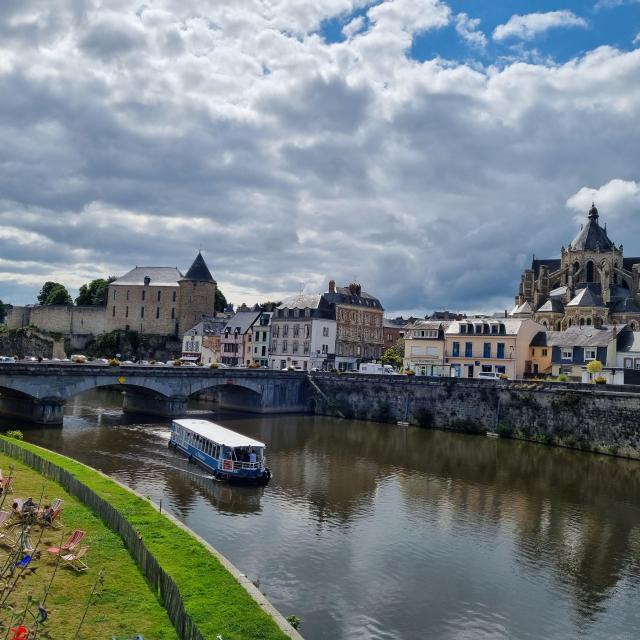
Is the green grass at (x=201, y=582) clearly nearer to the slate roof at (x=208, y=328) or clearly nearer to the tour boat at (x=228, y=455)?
the tour boat at (x=228, y=455)

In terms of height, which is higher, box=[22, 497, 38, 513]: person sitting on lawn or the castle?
the castle

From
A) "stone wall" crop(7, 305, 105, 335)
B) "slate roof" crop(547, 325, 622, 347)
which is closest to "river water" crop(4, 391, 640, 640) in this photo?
"slate roof" crop(547, 325, 622, 347)

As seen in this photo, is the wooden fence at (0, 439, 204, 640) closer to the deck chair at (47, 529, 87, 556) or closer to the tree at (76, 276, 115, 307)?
the deck chair at (47, 529, 87, 556)

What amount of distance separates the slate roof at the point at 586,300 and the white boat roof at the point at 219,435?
5843 centimetres

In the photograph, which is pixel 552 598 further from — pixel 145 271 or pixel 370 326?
pixel 145 271

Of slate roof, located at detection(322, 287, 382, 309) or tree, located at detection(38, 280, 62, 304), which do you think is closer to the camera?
slate roof, located at detection(322, 287, 382, 309)

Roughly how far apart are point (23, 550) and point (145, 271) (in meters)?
106

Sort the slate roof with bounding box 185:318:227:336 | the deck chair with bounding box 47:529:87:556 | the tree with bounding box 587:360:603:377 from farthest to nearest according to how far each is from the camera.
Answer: the slate roof with bounding box 185:318:227:336 < the tree with bounding box 587:360:603:377 < the deck chair with bounding box 47:529:87:556

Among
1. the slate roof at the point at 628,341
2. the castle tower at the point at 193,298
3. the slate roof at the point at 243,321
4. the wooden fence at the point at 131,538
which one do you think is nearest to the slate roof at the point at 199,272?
the castle tower at the point at 193,298

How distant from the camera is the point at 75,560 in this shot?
54.5ft

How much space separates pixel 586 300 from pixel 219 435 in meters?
61.7

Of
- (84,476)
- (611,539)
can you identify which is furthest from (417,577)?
(84,476)

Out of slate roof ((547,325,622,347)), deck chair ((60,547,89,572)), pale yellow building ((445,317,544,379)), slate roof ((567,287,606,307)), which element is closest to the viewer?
deck chair ((60,547,89,572))

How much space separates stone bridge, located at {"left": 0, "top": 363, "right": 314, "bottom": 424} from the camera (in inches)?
1917
